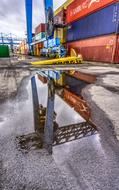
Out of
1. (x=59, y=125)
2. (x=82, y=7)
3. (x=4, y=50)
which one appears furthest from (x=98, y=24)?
(x=4, y=50)

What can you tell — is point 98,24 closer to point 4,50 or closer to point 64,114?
point 64,114

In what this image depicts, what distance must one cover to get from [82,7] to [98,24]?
12.1 feet

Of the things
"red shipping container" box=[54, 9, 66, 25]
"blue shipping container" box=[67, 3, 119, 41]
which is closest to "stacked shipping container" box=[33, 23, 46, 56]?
"red shipping container" box=[54, 9, 66, 25]

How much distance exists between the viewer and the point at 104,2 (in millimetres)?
12914

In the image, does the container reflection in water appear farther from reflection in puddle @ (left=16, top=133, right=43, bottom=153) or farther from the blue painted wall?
the blue painted wall

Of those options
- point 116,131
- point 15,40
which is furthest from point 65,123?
point 15,40

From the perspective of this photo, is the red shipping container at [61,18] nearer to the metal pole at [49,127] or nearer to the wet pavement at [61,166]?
the metal pole at [49,127]

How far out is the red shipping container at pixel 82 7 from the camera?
13366mm

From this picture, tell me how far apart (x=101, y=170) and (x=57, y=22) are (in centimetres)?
2072

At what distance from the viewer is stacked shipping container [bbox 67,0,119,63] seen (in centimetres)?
1236

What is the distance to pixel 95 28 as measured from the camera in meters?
14.5

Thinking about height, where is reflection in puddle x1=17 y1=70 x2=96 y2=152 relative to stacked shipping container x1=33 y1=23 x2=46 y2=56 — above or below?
below

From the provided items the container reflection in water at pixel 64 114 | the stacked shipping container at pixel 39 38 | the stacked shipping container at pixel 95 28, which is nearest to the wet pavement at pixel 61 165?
the container reflection in water at pixel 64 114

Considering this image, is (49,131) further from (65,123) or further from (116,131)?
(116,131)
